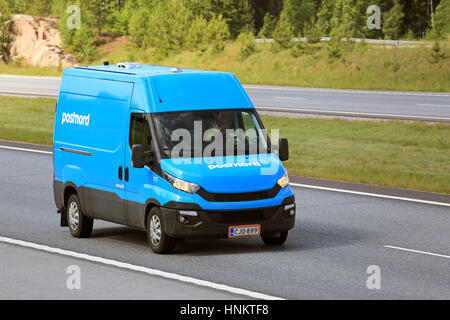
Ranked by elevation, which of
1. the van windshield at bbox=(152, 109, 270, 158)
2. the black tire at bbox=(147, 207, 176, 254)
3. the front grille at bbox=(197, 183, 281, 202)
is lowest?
the black tire at bbox=(147, 207, 176, 254)

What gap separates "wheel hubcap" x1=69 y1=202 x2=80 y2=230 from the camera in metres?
13.0

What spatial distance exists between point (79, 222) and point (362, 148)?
12.3m

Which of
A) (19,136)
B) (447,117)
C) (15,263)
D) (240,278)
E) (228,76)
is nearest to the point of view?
(240,278)

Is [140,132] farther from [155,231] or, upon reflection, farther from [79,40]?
[79,40]

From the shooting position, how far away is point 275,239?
1196 cm

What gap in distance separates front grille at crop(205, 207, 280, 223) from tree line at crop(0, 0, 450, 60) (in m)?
43.1

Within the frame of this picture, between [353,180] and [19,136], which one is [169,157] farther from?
[19,136]

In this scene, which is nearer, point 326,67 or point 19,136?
point 19,136

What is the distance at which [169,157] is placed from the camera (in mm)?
11312

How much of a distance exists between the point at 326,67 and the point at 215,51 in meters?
11.5

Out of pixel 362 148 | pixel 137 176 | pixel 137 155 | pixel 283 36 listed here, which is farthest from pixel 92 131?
pixel 283 36

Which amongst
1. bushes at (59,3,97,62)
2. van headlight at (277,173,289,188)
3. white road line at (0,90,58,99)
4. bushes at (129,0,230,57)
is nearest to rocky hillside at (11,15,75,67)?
bushes at (59,3,97,62)

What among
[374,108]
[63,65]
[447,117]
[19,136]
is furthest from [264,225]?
[63,65]

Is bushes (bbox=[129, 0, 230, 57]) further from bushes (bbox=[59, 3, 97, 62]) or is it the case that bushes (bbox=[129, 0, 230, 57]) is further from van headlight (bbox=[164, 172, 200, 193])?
van headlight (bbox=[164, 172, 200, 193])
